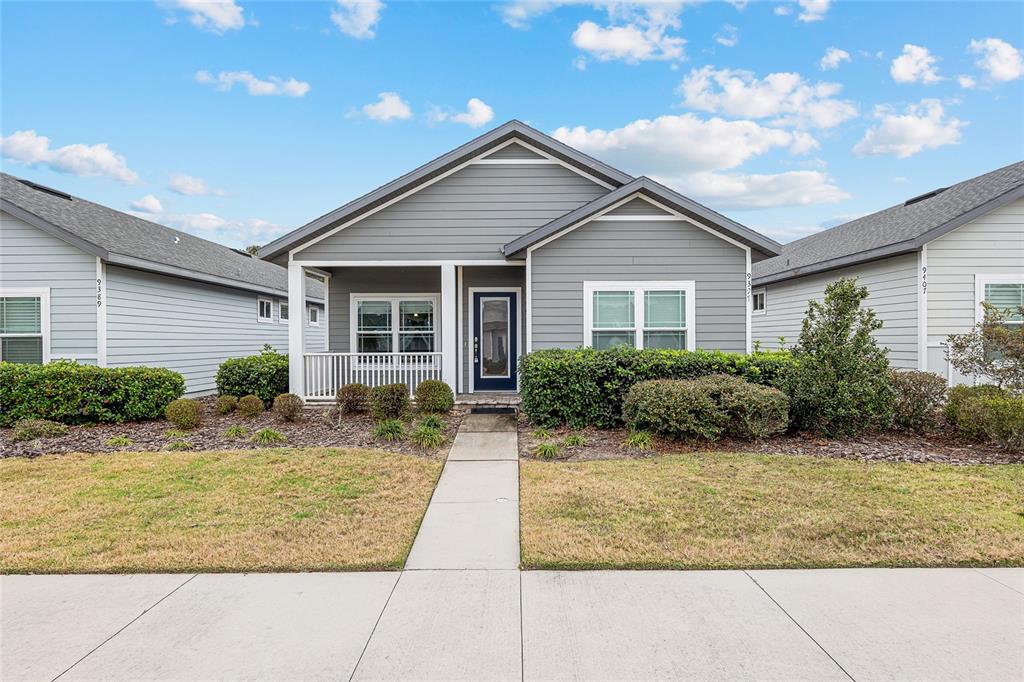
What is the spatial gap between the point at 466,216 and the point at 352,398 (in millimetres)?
4474

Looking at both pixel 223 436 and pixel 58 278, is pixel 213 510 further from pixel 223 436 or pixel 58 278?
pixel 58 278

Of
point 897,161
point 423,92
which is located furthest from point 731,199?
point 423,92

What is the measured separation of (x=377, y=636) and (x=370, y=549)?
1.25 meters

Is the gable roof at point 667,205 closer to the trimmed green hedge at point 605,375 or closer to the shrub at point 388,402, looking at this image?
the trimmed green hedge at point 605,375

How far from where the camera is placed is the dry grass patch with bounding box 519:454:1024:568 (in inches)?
168

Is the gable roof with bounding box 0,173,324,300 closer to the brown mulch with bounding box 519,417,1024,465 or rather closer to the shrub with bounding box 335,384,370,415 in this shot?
the shrub with bounding box 335,384,370,415

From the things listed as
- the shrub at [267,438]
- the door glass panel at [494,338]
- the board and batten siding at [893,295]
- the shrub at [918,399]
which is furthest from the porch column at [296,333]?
the board and batten siding at [893,295]

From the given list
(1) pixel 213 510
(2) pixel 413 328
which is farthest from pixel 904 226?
(1) pixel 213 510

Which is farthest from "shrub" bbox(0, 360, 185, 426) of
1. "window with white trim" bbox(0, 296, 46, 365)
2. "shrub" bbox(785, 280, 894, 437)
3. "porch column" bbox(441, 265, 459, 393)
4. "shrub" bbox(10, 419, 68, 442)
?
"shrub" bbox(785, 280, 894, 437)

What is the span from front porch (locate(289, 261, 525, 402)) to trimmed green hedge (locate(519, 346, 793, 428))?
10.3ft

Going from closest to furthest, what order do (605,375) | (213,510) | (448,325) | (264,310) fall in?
(213,510) < (605,375) < (448,325) < (264,310)

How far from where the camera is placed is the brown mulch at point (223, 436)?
7891 millimetres

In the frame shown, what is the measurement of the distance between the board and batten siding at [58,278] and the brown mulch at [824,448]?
30.7 ft

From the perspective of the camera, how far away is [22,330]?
10656 millimetres
